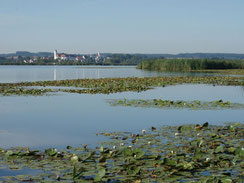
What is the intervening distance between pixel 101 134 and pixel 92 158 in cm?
310

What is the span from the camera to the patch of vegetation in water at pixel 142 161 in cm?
650

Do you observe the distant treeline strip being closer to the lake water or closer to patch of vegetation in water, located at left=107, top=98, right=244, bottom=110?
patch of vegetation in water, located at left=107, top=98, right=244, bottom=110

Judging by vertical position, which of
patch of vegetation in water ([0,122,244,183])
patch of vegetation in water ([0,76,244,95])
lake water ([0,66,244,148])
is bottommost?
lake water ([0,66,244,148])

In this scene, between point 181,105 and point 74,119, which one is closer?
point 74,119

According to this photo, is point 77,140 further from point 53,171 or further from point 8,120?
point 8,120

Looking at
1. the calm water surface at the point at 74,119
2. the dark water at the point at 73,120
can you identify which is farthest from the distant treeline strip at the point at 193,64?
the calm water surface at the point at 74,119

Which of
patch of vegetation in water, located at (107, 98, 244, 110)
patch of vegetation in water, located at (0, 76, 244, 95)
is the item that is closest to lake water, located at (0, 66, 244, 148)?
patch of vegetation in water, located at (107, 98, 244, 110)

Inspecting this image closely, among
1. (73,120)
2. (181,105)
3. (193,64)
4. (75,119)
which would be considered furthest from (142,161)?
(193,64)

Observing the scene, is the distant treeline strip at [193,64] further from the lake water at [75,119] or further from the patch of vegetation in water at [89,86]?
the lake water at [75,119]

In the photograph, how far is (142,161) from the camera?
24.7ft

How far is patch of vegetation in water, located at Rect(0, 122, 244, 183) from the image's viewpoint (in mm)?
6504

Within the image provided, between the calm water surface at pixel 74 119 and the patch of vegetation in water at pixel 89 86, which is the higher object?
the patch of vegetation in water at pixel 89 86

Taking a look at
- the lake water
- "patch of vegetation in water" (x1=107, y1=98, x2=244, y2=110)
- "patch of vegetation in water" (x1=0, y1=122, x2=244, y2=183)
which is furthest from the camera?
"patch of vegetation in water" (x1=107, y1=98, x2=244, y2=110)

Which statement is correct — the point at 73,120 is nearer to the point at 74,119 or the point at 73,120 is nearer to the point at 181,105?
the point at 74,119
